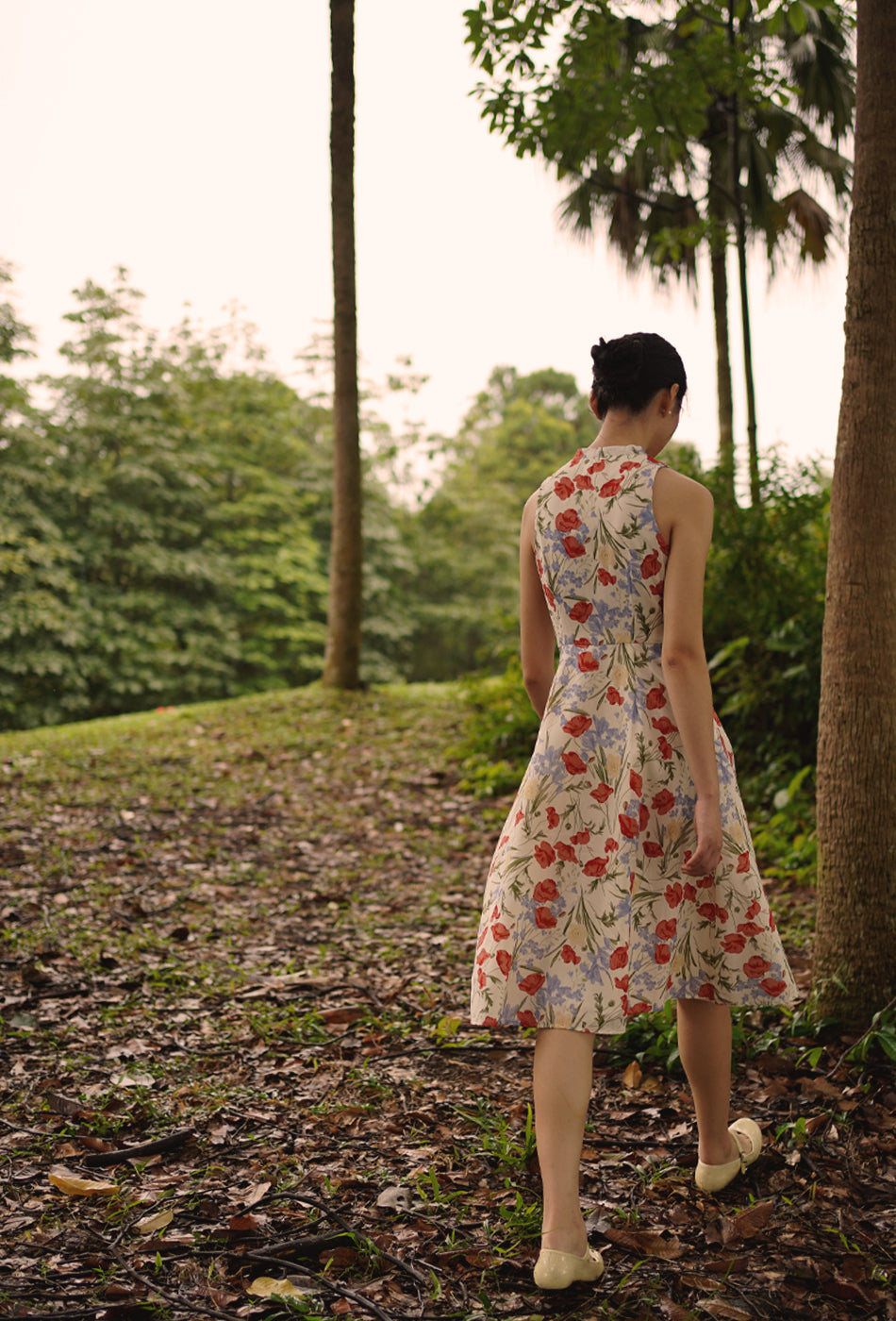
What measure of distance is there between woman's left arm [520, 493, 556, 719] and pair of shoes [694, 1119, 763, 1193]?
43.5 inches

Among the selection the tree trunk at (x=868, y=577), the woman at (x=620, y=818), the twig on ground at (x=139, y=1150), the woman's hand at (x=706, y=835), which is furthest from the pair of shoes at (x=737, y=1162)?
the twig on ground at (x=139, y=1150)

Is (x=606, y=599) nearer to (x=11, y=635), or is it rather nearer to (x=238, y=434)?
(x=11, y=635)

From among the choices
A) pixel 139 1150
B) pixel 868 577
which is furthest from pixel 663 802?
pixel 139 1150

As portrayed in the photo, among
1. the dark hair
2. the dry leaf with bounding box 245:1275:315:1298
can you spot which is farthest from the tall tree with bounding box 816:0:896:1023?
the dry leaf with bounding box 245:1275:315:1298

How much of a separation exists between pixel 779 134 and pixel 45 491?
13.2 metres

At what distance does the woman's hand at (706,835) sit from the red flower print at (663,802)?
0.07m

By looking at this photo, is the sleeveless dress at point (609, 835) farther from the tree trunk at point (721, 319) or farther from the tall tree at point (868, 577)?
the tree trunk at point (721, 319)

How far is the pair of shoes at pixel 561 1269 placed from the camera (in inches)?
69.1

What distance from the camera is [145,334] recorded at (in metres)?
18.6

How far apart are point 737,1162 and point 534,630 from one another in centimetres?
131

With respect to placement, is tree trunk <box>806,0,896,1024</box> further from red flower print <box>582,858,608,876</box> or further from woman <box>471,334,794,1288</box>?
red flower print <box>582,858,608,876</box>

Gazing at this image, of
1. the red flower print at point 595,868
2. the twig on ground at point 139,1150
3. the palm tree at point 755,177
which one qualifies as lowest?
the twig on ground at point 139,1150

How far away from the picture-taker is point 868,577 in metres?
2.63

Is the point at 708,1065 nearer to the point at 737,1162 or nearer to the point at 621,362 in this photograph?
the point at 737,1162
